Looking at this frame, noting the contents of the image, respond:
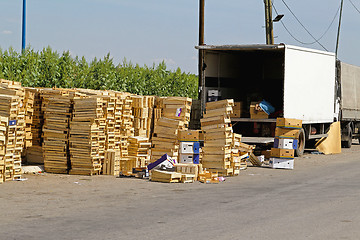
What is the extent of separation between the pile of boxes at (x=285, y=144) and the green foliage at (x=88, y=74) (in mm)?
11647

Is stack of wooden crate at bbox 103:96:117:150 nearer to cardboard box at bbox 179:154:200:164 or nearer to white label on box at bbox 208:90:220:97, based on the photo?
cardboard box at bbox 179:154:200:164

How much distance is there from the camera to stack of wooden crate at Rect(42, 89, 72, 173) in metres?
17.4

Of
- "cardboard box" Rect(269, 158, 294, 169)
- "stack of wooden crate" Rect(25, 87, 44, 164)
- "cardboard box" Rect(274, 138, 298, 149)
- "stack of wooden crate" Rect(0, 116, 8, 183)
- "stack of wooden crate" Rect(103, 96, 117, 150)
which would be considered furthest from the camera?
"cardboard box" Rect(274, 138, 298, 149)

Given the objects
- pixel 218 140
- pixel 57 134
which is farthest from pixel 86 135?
pixel 218 140

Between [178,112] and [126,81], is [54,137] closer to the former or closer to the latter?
[178,112]

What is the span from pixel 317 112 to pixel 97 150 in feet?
37.8

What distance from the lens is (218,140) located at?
1836 cm

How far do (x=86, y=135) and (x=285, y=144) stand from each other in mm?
6812

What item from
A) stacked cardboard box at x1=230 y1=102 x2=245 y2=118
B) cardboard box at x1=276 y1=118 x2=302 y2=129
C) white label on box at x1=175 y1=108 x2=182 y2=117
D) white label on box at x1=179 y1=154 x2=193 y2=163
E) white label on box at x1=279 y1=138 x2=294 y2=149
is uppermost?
stacked cardboard box at x1=230 y1=102 x2=245 y2=118

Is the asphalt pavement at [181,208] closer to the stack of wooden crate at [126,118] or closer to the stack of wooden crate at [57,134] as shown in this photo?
the stack of wooden crate at [57,134]

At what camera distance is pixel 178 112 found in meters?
20.4

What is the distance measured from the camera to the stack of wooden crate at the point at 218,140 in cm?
1806

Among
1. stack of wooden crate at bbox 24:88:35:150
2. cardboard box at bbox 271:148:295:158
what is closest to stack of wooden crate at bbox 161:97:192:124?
cardboard box at bbox 271:148:295:158

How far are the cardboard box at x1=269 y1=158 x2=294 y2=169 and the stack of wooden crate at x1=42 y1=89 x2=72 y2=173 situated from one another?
22.1 ft
